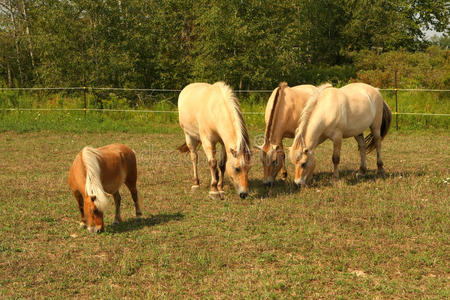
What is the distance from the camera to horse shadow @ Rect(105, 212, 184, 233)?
20.9 feet

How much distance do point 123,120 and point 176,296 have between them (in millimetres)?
14266

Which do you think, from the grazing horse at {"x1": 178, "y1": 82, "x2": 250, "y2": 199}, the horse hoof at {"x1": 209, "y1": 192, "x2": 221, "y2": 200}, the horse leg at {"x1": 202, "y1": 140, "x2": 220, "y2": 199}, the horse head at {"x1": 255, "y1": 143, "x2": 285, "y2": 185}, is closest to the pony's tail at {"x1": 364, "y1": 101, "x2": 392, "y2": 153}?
the horse head at {"x1": 255, "y1": 143, "x2": 285, "y2": 185}

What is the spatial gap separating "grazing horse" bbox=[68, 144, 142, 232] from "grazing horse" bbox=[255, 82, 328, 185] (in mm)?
2596

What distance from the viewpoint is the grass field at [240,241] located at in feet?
14.9

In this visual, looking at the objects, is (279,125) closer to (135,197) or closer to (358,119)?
(358,119)

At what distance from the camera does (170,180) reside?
9.48 m

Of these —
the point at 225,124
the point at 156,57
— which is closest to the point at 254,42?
the point at 156,57

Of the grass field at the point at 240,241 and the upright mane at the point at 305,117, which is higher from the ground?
the upright mane at the point at 305,117

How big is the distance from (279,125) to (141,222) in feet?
11.3

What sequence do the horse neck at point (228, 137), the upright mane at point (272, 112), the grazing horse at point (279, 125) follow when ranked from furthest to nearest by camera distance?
the upright mane at point (272, 112)
the grazing horse at point (279, 125)
the horse neck at point (228, 137)

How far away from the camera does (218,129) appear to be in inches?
311

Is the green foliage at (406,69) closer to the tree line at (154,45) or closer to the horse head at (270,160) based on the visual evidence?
the tree line at (154,45)

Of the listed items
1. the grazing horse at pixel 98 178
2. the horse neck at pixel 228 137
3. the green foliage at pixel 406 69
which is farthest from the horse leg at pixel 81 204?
the green foliage at pixel 406 69

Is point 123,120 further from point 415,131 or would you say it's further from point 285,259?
point 285,259
